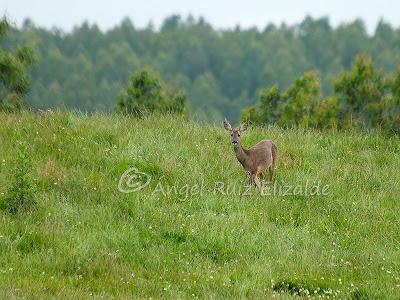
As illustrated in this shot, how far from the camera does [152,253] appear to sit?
12.3 meters

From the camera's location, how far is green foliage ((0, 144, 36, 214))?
13.4m

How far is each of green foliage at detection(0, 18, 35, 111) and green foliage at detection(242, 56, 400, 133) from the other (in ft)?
45.5

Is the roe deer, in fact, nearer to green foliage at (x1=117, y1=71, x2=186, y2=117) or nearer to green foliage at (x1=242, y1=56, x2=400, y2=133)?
green foliage at (x1=242, y1=56, x2=400, y2=133)

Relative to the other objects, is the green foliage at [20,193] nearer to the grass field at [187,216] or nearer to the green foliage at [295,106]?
the grass field at [187,216]

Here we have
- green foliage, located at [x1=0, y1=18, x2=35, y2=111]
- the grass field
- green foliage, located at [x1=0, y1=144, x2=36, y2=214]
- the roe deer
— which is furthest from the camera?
green foliage, located at [x1=0, y1=18, x2=35, y2=111]

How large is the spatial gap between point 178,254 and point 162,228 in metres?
0.95

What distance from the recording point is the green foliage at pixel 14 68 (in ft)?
96.5

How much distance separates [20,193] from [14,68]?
734 inches

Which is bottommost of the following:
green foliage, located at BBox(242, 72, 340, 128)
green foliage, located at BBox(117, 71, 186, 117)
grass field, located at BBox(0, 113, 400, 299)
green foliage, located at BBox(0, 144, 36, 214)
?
green foliage, located at BBox(242, 72, 340, 128)

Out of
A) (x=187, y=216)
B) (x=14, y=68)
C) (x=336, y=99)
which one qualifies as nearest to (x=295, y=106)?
(x=336, y=99)

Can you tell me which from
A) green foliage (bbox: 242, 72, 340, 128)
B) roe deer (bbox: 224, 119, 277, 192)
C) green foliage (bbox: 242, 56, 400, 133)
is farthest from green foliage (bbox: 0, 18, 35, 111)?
green foliage (bbox: 242, 72, 340, 128)

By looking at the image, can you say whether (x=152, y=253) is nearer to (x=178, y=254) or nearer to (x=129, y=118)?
(x=178, y=254)

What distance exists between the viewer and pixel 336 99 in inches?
1954

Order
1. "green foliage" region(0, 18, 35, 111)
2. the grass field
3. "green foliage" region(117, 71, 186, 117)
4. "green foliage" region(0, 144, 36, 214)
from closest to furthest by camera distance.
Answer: the grass field, "green foliage" region(0, 144, 36, 214), "green foliage" region(0, 18, 35, 111), "green foliage" region(117, 71, 186, 117)
